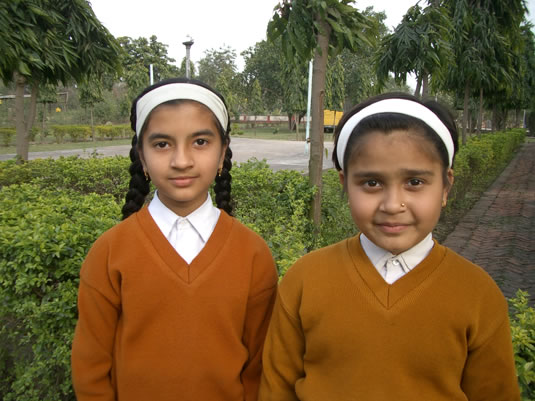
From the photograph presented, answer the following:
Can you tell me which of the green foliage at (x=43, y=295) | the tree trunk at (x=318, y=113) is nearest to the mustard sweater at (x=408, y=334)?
the green foliage at (x=43, y=295)

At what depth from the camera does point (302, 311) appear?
3.58 feet

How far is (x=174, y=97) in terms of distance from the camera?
49.6 inches

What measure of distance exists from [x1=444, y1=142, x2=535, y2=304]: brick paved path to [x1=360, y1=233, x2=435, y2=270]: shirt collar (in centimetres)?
328

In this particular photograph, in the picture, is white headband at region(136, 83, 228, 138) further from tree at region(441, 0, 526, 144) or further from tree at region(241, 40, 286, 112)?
tree at region(241, 40, 286, 112)

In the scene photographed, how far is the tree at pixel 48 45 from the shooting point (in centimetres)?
465

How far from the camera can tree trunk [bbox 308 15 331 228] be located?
3287 mm

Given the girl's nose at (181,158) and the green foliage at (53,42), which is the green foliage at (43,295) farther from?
the green foliage at (53,42)

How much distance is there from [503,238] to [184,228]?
5.71 meters

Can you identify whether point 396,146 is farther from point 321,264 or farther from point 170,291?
Result: point 170,291

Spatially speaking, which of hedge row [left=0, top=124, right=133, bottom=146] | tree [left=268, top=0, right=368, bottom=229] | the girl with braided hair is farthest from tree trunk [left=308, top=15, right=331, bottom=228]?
hedge row [left=0, top=124, right=133, bottom=146]

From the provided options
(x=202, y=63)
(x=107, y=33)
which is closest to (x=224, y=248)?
(x=107, y=33)

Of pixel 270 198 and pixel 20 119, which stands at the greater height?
pixel 20 119

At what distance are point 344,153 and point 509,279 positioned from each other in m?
4.01

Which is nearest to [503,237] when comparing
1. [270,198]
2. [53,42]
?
[270,198]
